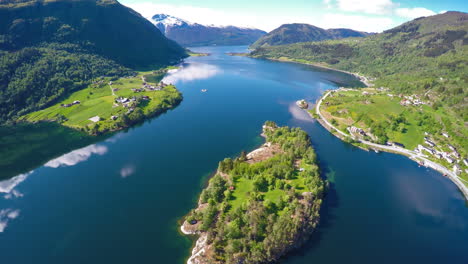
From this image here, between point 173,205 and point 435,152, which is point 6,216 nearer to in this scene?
point 173,205

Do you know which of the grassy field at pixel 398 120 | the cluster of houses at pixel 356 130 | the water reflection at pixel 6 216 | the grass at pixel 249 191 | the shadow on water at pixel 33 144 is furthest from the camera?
the cluster of houses at pixel 356 130

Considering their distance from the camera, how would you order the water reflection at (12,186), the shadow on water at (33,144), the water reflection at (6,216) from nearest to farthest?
→ the water reflection at (6,216)
the water reflection at (12,186)
the shadow on water at (33,144)

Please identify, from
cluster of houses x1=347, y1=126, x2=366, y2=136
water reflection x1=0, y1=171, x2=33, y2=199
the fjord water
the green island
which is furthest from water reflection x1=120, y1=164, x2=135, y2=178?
cluster of houses x1=347, y1=126, x2=366, y2=136

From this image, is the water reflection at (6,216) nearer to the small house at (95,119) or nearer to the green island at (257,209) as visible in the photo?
the green island at (257,209)

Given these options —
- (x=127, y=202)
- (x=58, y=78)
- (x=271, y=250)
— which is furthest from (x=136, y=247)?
(x=58, y=78)

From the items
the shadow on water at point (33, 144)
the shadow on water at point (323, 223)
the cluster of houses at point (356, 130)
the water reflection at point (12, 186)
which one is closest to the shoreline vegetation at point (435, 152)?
the cluster of houses at point (356, 130)

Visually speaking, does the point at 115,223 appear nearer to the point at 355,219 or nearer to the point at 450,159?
the point at 355,219

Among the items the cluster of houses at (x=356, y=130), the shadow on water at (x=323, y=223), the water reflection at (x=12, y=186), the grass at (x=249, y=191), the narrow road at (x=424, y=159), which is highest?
the cluster of houses at (x=356, y=130)
